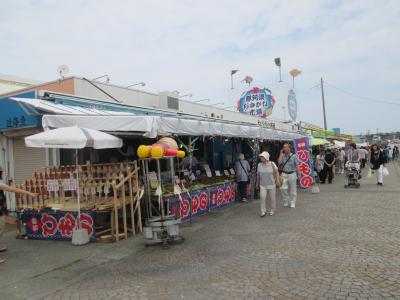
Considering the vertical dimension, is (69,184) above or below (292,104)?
Answer: below

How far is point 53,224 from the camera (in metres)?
6.93

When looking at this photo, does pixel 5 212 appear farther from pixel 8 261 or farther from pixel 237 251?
pixel 237 251

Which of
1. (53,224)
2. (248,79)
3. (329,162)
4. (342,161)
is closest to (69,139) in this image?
(53,224)

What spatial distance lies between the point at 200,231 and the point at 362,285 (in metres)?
3.77

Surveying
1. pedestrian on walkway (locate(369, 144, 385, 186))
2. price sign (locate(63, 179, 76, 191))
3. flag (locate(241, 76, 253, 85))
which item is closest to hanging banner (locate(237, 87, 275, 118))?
flag (locate(241, 76, 253, 85))

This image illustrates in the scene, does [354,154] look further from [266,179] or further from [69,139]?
[69,139]

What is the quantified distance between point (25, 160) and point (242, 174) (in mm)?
6264

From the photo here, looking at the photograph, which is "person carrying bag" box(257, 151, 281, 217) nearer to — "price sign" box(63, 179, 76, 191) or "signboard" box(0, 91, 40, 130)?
"price sign" box(63, 179, 76, 191)

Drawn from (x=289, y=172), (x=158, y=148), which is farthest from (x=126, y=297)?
(x=289, y=172)

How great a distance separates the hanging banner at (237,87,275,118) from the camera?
17.9 m

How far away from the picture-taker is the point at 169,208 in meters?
7.70

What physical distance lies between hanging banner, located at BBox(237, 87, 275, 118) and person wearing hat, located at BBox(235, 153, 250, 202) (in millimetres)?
7853

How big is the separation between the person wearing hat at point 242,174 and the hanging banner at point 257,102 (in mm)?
7853

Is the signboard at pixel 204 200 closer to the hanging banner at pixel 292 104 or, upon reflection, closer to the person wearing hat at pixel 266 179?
the person wearing hat at pixel 266 179
